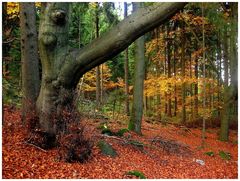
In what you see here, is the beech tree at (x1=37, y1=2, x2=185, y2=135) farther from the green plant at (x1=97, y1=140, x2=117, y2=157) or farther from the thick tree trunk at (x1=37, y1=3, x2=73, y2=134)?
the green plant at (x1=97, y1=140, x2=117, y2=157)

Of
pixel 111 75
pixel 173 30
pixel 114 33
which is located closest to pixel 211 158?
pixel 114 33

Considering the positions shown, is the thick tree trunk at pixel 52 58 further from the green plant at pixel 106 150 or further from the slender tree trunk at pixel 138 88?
the slender tree trunk at pixel 138 88

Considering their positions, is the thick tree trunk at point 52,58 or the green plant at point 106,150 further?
the green plant at point 106,150

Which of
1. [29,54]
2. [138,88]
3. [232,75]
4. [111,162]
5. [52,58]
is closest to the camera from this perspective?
[52,58]

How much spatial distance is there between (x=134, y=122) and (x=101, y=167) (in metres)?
5.85

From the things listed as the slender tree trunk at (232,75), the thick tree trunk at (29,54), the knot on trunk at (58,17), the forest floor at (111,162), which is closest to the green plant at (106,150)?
the forest floor at (111,162)

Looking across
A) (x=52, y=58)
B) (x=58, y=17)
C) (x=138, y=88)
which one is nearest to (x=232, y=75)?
(x=138, y=88)

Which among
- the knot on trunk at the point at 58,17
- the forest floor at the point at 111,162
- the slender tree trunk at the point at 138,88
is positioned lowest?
the forest floor at the point at 111,162

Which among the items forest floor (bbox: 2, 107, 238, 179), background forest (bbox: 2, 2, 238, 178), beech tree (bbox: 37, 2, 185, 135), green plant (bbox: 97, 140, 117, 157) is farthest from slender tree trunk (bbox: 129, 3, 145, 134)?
beech tree (bbox: 37, 2, 185, 135)

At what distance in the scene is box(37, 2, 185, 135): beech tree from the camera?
6.64 m

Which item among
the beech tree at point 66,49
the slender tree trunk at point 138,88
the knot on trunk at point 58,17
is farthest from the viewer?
the slender tree trunk at point 138,88

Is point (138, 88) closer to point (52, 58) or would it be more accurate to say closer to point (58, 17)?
point (52, 58)

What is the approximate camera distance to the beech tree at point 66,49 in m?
6.64

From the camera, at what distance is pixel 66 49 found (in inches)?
280
